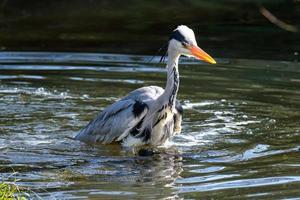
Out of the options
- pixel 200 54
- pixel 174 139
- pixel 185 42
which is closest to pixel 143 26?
pixel 174 139

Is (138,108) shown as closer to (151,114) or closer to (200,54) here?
(151,114)

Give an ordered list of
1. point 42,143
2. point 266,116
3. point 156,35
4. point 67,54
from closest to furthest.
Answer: point 42,143
point 266,116
point 67,54
point 156,35

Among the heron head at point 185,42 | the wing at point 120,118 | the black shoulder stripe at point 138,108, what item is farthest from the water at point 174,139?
the heron head at point 185,42

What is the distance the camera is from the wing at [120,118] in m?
9.84

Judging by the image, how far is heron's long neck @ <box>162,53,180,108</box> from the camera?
977 centimetres

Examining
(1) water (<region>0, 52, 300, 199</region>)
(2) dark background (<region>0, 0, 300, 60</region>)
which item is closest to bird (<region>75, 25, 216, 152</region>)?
(1) water (<region>0, 52, 300, 199</region>)

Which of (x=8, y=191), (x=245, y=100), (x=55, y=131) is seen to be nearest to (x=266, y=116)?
(x=245, y=100)

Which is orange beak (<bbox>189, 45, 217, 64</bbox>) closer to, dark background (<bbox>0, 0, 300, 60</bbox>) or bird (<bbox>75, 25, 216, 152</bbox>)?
bird (<bbox>75, 25, 216, 152</bbox>)

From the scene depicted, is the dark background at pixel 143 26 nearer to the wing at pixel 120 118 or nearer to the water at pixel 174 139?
the water at pixel 174 139

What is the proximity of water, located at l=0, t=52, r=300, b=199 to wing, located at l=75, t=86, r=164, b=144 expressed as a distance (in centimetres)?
19

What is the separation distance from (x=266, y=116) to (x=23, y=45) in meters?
6.32

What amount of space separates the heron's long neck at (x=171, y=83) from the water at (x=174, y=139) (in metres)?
0.53

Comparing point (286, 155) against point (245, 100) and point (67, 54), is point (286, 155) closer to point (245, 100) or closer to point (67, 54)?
point (245, 100)

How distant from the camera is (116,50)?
15438 millimetres
